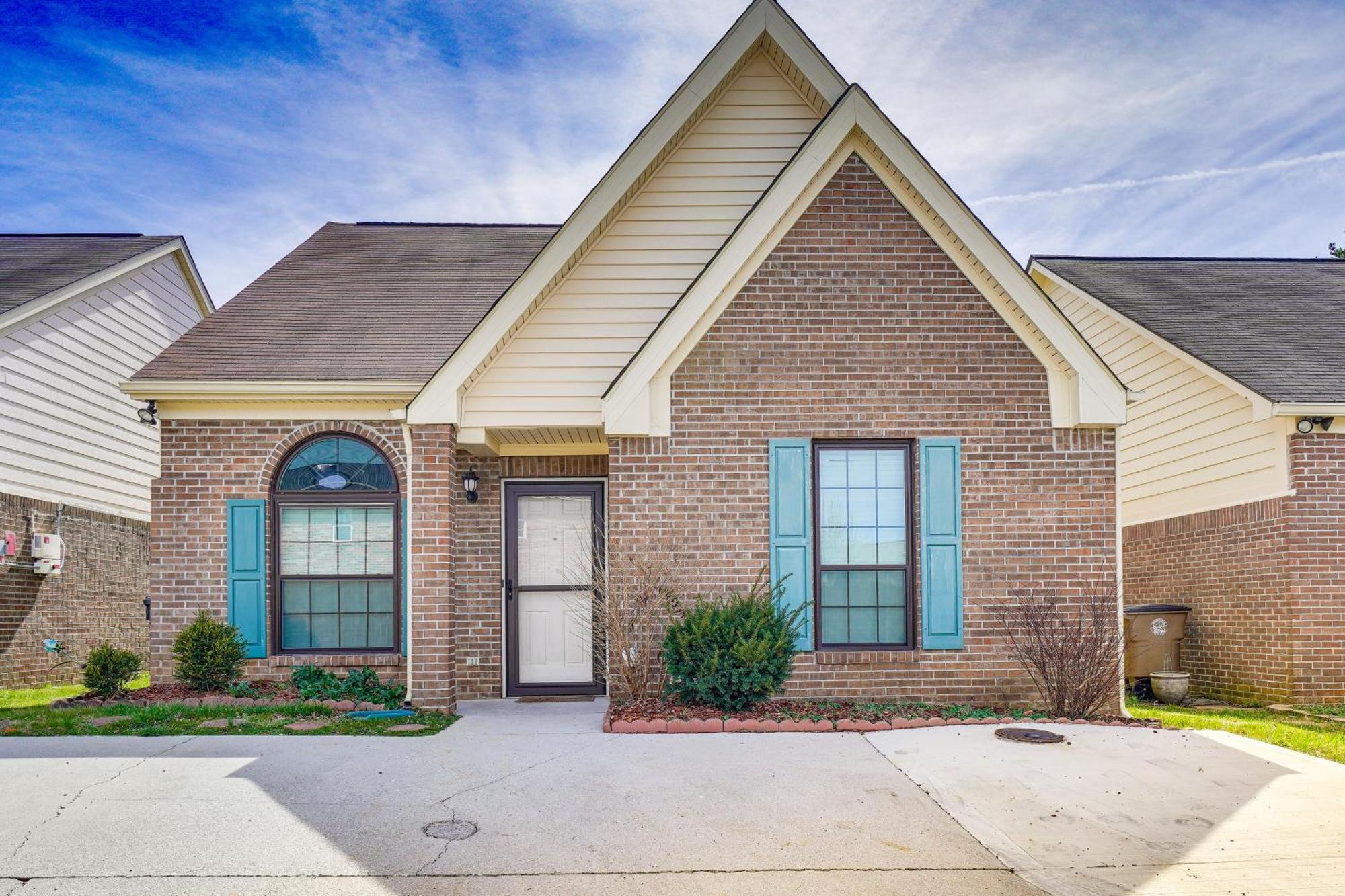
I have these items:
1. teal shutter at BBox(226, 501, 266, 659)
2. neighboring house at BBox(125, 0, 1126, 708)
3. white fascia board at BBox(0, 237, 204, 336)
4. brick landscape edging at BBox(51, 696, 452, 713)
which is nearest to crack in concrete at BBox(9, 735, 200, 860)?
brick landscape edging at BBox(51, 696, 452, 713)

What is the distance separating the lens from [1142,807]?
561 cm

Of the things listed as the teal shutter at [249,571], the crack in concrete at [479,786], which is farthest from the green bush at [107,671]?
the crack in concrete at [479,786]

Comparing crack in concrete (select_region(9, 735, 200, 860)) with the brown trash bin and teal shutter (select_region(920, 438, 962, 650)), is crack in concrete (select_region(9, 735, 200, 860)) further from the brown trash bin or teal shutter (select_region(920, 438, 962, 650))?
the brown trash bin

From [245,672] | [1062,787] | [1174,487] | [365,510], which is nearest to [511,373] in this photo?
[365,510]

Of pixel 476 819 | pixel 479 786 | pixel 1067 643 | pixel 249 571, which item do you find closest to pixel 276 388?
pixel 249 571

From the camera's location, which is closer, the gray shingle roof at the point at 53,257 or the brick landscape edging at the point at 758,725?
the brick landscape edging at the point at 758,725

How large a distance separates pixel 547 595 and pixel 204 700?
340 cm

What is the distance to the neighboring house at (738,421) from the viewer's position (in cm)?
866

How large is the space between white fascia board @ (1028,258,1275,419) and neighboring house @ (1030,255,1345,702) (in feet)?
0.09

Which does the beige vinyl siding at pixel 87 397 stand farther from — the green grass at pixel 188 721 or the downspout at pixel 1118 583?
the downspout at pixel 1118 583

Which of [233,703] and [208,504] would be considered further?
[208,504]

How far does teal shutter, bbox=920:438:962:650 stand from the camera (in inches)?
341

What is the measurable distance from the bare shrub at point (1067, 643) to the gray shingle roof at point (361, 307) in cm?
609

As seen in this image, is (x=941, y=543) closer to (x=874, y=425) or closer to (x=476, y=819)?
(x=874, y=425)
